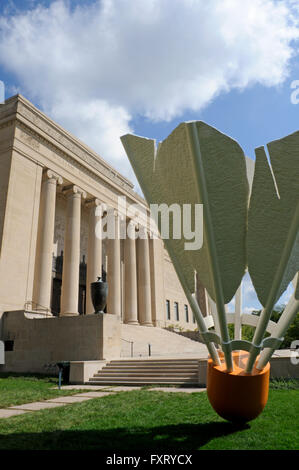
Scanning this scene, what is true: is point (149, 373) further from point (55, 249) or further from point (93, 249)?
point (55, 249)

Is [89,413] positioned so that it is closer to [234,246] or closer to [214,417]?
[214,417]

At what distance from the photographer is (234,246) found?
443 centimetres

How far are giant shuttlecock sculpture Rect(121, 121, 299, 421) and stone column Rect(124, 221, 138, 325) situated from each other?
86.7 feet

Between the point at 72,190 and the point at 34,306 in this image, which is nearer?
the point at 34,306

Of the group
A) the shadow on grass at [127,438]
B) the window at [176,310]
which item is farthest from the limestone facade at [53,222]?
the shadow on grass at [127,438]

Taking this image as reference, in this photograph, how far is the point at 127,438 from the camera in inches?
189

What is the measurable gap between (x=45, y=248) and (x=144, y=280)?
1381 centimetres

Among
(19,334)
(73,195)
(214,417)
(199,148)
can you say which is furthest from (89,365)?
(73,195)

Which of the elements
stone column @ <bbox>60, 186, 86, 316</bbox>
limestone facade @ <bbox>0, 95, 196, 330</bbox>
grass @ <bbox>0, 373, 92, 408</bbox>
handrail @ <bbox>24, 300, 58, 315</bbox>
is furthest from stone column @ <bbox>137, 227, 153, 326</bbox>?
grass @ <bbox>0, 373, 92, 408</bbox>

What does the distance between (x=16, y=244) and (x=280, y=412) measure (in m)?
17.8

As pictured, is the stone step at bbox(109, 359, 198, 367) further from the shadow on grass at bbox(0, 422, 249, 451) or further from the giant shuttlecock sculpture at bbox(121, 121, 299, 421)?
the giant shuttlecock sculpture at bbox(121, 121, 299, 421)

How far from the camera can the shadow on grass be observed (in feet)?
14.5

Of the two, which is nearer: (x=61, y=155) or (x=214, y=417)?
(x=214, y=417)

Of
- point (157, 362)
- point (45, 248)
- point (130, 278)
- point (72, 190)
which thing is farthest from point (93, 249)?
point (157, 362)
